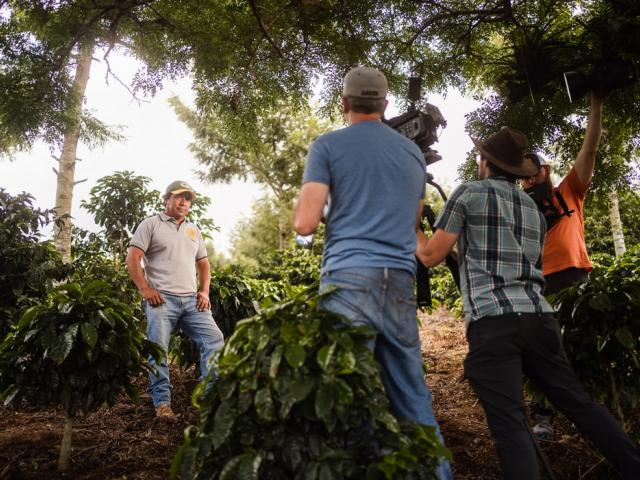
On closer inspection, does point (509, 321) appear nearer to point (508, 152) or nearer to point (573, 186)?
point (508, 152)

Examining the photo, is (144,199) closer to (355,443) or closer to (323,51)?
(323,51)

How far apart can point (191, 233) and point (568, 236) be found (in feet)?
10.3

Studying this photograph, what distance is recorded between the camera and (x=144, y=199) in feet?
22.9

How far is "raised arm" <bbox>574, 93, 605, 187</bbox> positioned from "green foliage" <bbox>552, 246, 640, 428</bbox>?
2.63 feet

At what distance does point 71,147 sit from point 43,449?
297 inches

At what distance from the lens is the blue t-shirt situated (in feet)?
6.71

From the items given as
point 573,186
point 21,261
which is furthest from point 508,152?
point 21,261

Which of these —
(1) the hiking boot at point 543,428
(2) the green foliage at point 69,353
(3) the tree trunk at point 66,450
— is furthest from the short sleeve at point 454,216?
(3) the tree trunk at point 66,450

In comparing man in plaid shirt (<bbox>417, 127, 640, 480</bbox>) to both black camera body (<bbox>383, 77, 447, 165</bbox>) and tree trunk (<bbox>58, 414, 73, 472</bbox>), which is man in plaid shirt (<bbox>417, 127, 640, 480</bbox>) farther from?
tree trunk (<bbox>58, 414, 73, 472</bbox>)

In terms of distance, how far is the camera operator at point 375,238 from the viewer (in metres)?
2.00

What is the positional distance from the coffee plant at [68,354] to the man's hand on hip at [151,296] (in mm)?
979

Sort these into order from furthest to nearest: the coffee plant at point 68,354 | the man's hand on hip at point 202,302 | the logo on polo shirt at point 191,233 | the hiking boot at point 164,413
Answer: the logo on polo shirt at point 191,233 < the man's hand on hip at point 202,302 < the hiking boot at point 164,413 < the coffee plant at point 68,354

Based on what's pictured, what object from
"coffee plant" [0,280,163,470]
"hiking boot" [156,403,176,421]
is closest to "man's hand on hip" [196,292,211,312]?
"hiking boot" [156,403,176,421]

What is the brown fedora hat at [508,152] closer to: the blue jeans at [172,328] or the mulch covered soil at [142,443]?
the mulch covered soil at [142,443]
